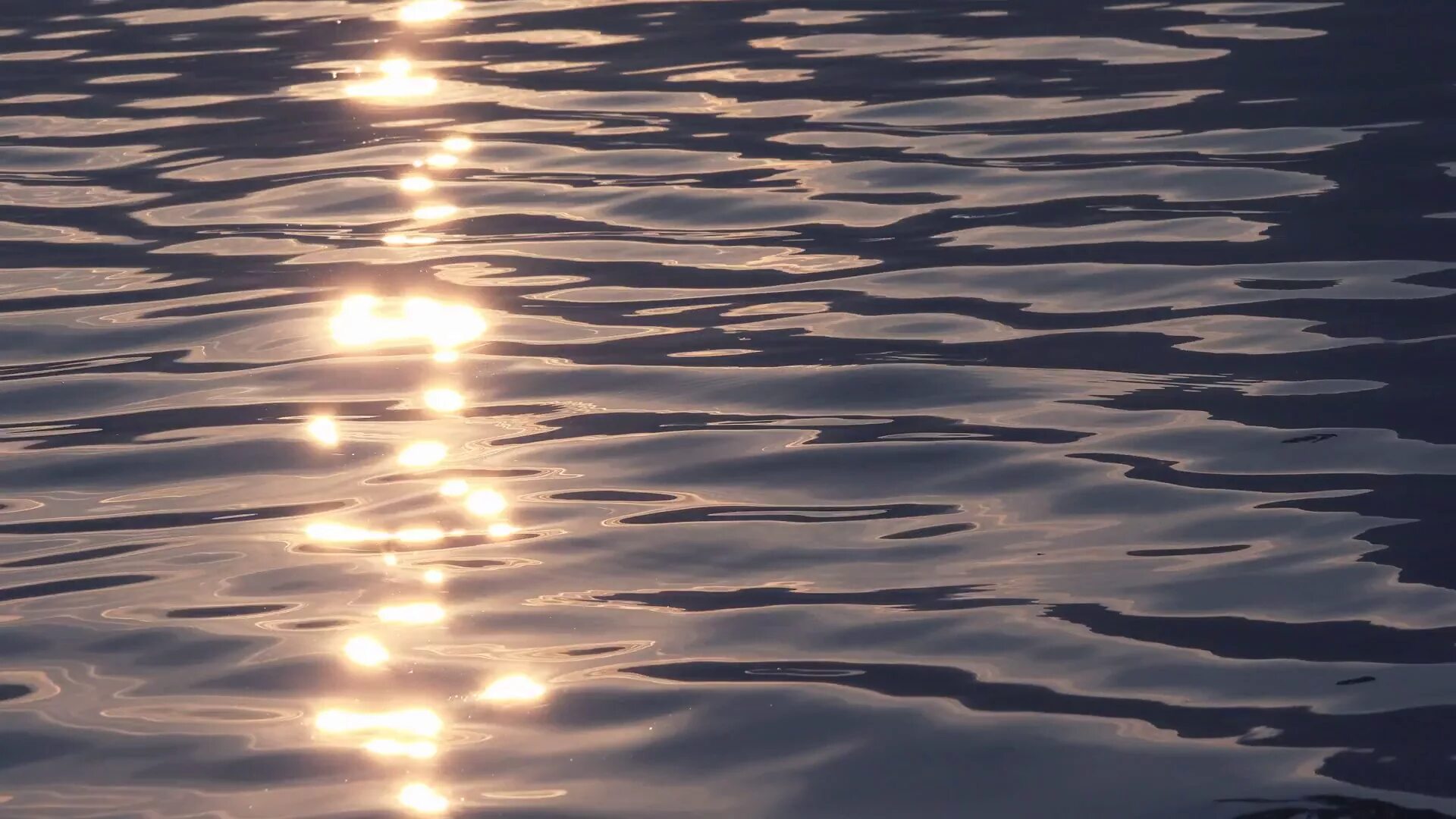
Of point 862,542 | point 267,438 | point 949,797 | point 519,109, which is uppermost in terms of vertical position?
point 519,109

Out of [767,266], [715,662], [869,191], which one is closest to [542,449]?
[715,662]

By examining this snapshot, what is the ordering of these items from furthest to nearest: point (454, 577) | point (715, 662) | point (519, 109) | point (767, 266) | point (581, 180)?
point (519, 109) < point (581, 180) < point (767, 266) < point (454, 577) < point (715, 662)

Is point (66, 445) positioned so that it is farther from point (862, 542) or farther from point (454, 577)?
point (862, 542)

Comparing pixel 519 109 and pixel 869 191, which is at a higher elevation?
pixel 519 109

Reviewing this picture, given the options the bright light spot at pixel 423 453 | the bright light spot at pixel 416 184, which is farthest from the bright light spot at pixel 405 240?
the bright light spot at pixel 423 453

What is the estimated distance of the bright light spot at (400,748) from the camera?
8.75 feet

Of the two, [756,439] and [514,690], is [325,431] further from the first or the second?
[514,690]

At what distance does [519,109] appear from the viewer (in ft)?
21.4

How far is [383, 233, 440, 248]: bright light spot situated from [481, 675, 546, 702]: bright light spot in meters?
2.52

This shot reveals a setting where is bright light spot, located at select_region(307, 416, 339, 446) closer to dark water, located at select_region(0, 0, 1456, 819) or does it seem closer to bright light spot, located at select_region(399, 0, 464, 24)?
dark water, located at select_region(0, 0, 1456, 819)

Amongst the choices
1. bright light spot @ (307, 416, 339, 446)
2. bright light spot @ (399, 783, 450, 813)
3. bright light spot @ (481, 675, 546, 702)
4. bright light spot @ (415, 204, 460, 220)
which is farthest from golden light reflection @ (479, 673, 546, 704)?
bright light spot @ (415, 204, 460, 220)

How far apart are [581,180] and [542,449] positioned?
2.12m

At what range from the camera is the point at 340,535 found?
11.1 feet

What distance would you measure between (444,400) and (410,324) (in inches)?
21.7
